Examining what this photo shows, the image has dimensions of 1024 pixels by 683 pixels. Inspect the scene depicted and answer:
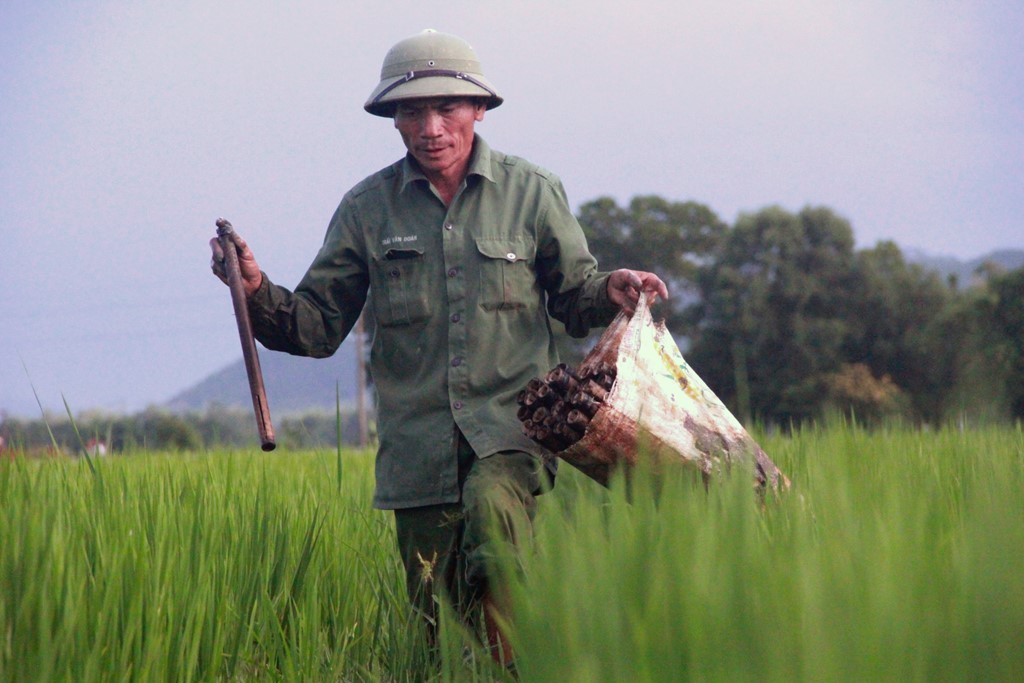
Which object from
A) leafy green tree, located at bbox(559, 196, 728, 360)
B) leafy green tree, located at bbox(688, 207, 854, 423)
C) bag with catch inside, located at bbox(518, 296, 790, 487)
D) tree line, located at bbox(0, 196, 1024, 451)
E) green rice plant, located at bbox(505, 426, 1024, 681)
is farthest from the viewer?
leafy green tree, located at bbox(559, 196, 728, 360)

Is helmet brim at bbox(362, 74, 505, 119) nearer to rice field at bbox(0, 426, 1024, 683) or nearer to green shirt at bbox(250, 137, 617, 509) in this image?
green shirt at bbox(250, 137, 617, 509)

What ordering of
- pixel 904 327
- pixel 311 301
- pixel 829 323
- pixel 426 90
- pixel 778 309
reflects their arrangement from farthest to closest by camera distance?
pixel 778 309 → pixel 904 327 → pixel 829 323 → pixel 311 301 → pixel 426 90

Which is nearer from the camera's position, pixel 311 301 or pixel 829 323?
pixel 311 301

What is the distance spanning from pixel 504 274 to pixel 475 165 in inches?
12.7

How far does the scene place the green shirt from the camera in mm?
3521

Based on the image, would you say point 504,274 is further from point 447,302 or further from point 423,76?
point 423,76

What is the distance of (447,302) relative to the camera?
3586 mm

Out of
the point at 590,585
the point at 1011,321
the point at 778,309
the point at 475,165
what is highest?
the point at 475,165

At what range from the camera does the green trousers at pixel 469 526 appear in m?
3.17

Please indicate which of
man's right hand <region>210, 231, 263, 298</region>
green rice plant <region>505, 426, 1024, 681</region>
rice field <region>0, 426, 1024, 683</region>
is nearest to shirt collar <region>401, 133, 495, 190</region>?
man's right hand <region>210, 231, 263, 298</region>

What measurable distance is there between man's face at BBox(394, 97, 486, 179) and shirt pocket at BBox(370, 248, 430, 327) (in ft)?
0.87

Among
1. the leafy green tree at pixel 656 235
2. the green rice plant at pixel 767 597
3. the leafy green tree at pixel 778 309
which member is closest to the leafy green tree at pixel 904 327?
the leafy green tree at pixel 778 309

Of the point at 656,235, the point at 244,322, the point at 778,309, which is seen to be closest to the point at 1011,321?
the point at 778,309

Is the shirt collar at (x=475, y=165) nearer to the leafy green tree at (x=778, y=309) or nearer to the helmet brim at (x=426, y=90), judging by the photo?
the helmet brim at (x=426, y=90)
